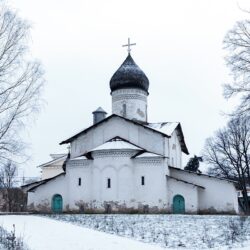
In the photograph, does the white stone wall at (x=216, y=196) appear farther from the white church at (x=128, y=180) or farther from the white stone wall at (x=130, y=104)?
the white stone wall at (x=130, y=104)

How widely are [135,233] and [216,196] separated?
10.6 m

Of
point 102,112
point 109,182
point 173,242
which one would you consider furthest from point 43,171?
point 173,242

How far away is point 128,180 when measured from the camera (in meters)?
22.8

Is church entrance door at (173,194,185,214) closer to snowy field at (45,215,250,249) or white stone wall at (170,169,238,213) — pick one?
white stone wall at (170,169,238,213)

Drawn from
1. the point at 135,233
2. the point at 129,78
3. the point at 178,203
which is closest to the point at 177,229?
the point at 135,233

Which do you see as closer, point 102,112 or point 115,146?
point 115,146

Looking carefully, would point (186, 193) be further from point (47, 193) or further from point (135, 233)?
point (135, 233)

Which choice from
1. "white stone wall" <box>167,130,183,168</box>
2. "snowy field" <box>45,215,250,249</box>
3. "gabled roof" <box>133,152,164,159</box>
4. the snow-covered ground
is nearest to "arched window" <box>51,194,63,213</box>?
"gabled roof" <box>133,152,164,159</box>

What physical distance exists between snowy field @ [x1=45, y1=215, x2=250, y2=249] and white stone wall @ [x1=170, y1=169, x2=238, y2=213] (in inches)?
229

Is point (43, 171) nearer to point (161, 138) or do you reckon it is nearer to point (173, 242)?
point (161, 138)

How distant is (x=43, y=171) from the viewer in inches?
1540

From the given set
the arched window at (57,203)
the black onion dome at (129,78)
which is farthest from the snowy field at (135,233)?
the black onion dome at (129,78)

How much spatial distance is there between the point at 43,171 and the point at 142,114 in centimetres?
1530

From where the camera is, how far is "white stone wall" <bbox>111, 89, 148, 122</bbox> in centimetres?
2755
